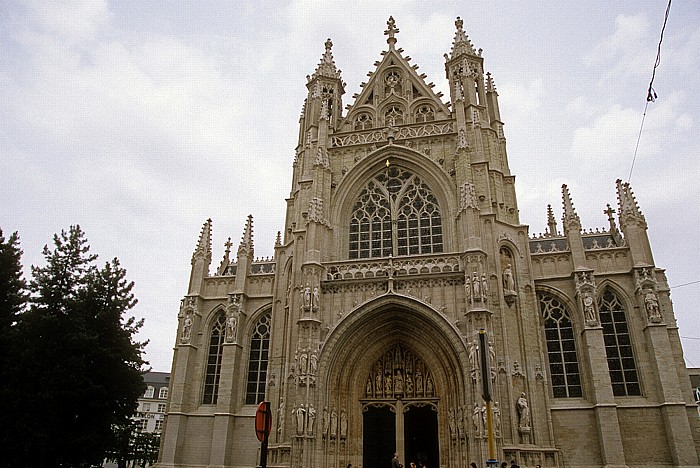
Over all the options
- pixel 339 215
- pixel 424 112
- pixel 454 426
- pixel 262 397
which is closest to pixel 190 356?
pixel 262 397

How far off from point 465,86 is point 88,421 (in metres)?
22.9

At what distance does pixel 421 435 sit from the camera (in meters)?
21.9

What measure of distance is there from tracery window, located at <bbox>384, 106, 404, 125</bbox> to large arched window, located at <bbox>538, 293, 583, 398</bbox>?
38.9 ft

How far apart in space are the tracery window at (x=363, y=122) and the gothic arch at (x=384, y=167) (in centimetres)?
312

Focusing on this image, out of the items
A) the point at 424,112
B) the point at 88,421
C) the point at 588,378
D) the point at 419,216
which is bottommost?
the point at 88,421

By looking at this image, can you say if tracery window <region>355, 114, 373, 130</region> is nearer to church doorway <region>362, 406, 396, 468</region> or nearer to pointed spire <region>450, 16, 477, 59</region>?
pointed spire <region>450, 16, 477, 59</region>

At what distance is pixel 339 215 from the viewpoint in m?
25.4

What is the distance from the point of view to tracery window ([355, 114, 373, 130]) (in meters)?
28.7

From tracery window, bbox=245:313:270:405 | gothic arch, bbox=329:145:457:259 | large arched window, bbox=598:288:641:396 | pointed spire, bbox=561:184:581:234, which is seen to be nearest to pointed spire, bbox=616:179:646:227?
pointed spire, bbox=561:184:581:234

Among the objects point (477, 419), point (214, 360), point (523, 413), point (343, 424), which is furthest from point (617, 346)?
point (214, 360)

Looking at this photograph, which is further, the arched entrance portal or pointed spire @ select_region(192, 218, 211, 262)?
pointed spire @ select_region(192, 218, 211, 262)

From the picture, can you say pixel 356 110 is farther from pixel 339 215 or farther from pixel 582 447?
pixel 582 447

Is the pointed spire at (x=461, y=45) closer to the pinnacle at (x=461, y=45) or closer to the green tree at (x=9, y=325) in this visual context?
the pinnacle at (x=461, y=45)

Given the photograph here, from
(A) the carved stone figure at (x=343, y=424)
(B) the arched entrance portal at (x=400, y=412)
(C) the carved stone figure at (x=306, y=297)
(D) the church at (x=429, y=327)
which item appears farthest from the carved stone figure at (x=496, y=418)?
(C) the carved stone figure at (x=306, y=297)
